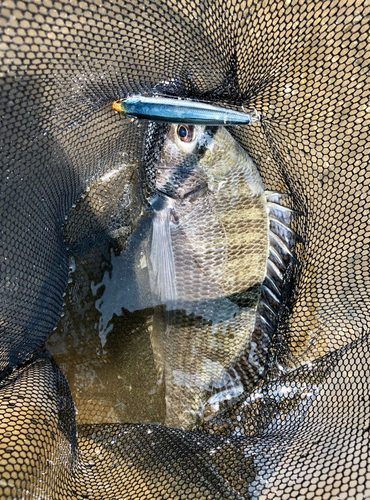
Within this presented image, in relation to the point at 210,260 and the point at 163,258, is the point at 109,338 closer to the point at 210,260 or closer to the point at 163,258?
the point at 163,258

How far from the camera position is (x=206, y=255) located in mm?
2615

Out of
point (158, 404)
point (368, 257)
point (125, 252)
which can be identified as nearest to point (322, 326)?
point (368, 257)

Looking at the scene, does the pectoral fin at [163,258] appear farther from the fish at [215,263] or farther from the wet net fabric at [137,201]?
the wet net fabric at [137,201]

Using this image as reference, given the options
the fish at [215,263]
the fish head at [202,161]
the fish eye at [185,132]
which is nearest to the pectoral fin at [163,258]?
the fish at [215,263]

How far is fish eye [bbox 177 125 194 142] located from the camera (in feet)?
8.15

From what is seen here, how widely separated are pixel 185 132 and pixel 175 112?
52 centimetres

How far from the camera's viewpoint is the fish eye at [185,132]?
8.15 ft

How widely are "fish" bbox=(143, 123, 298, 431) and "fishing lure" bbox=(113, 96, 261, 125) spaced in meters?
0.50

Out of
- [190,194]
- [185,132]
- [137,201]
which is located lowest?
[137,201]

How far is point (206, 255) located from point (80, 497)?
164 centimetres

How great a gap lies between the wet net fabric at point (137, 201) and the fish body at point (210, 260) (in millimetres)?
214

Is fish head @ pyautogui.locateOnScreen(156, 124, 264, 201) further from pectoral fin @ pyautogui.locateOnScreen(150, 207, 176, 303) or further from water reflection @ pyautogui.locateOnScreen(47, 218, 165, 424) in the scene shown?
water reflection @ pyautogui.locateOnScreen(47, 218, 165, 424)

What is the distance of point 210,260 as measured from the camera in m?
2.61

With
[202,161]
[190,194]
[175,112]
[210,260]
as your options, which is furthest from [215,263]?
[175,112]
